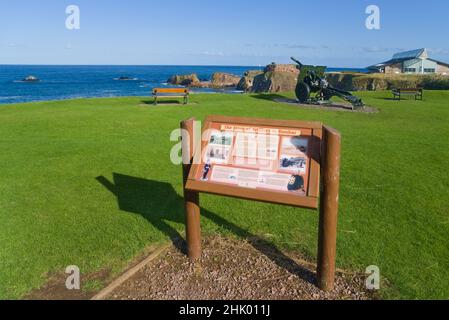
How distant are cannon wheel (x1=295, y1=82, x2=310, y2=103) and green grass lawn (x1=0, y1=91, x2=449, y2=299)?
25.4 feet

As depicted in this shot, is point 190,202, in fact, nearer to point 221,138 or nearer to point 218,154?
point 218,154

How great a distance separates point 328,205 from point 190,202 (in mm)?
1614

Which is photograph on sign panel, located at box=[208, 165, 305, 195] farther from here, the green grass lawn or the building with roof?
the building with roof

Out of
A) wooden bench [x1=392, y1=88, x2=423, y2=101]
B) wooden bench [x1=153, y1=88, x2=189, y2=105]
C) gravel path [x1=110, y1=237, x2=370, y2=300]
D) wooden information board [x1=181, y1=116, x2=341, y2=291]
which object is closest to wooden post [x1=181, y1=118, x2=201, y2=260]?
wooden information board [x1=181, y1=116, x2=341, y2=291]

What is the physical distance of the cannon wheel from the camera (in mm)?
18359

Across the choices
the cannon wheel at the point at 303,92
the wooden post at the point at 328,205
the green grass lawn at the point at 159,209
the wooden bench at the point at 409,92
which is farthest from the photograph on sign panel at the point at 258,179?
the wooden bench at the point at 409,92

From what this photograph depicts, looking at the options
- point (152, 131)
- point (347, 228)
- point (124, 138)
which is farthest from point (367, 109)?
point (347, 228)

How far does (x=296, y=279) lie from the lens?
4078 millimetres

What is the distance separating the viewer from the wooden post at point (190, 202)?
14.0 ft

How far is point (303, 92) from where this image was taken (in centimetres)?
1847

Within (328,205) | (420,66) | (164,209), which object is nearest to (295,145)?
(328,205)

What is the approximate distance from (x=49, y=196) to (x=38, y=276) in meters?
2.50

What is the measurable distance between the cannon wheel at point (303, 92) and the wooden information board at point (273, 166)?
49.0 ft
